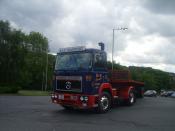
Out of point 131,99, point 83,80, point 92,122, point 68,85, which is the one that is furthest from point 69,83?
point 131,99

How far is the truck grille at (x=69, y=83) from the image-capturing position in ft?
49.8

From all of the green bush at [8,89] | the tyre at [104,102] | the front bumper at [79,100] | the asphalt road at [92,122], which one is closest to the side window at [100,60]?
the tyre at [104,102]

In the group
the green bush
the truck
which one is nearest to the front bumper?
the truck

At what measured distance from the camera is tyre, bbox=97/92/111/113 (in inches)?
611

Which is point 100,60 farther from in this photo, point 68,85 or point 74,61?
point 68,85

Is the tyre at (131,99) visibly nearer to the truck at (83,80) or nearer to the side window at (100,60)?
the truck at (83,80)

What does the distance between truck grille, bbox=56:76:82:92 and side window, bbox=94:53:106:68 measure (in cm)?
108

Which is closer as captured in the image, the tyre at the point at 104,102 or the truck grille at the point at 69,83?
the truck grille at the point at 69,83

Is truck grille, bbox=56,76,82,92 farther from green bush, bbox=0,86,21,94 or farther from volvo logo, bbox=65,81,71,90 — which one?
green bush, bbox=0,86,21,94

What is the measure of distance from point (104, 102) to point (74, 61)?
2473 millimetres

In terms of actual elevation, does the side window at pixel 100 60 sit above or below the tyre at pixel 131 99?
above

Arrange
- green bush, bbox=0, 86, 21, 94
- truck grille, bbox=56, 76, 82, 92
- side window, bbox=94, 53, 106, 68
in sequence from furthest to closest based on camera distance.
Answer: green bush, bbox=0, 86, 21, 94 < side window, bbox=94, 53, 106, 68 < truck grille, bbox=56, 76, 82, 92

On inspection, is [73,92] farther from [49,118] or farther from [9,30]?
[9,30]

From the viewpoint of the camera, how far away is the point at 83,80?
15.1 metres
